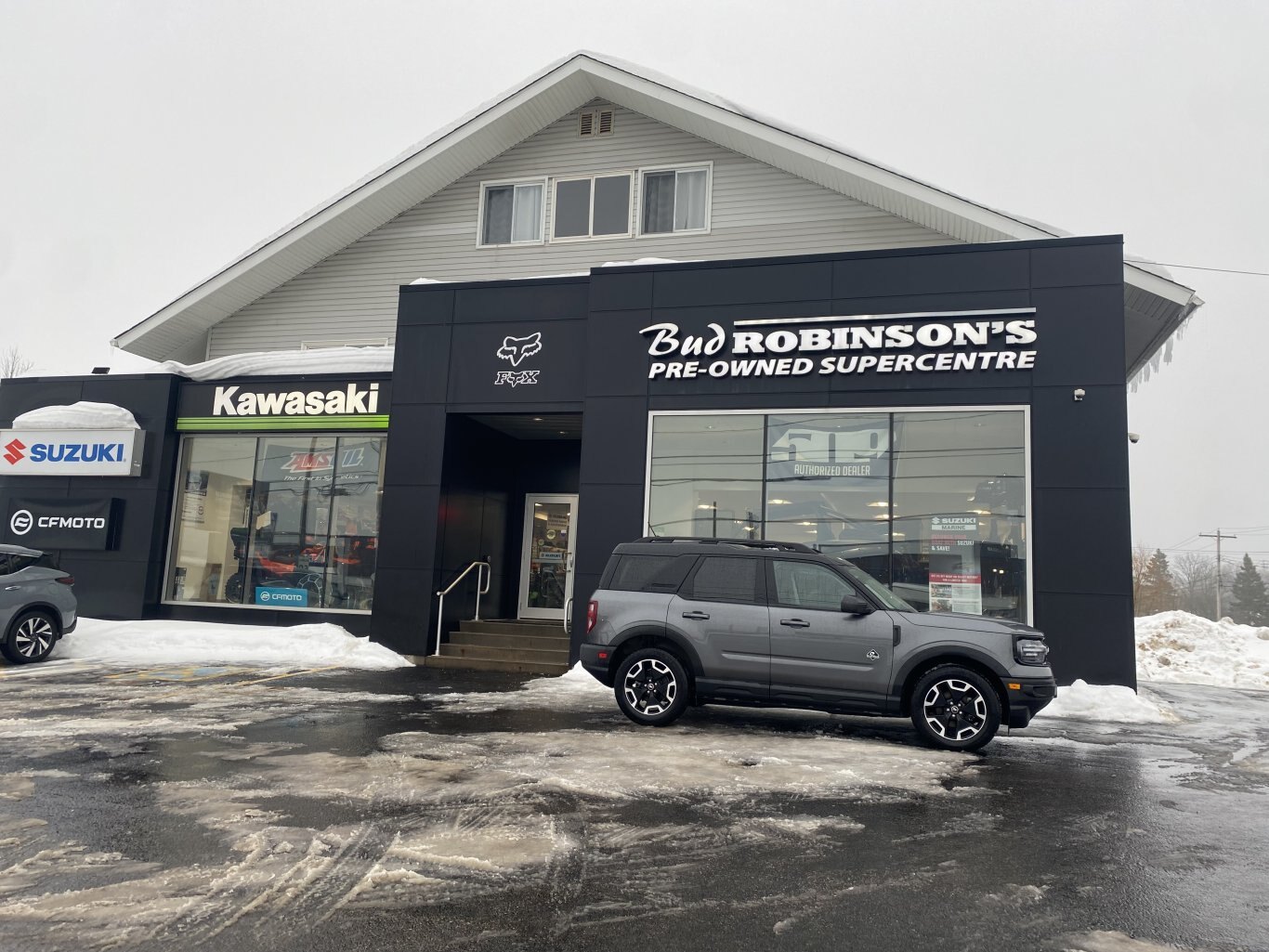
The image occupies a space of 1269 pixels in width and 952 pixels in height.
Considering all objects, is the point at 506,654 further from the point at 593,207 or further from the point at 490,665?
the point at 593,207

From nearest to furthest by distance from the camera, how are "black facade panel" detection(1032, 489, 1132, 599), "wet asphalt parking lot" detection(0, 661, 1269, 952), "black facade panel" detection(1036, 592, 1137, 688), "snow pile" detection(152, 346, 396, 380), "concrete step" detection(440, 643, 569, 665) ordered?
"wet asphalt parking lot" detection(0, 661, 1269, 952), "black facade panel" detection(1036, 592, 1137, 688), "black facade panel" detection(1032, 489, 1132, 599), "concrete step" detection(440, 643, 569, 665), "snow pile" detection(152, 346, 396, 380)

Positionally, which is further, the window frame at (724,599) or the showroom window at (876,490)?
the showroom window at (876,490)

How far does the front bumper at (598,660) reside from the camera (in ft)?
29.3

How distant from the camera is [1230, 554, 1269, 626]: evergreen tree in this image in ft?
246

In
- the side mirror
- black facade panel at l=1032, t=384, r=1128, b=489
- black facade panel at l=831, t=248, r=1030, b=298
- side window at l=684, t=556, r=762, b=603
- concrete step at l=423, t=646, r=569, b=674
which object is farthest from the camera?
concrete step at l=423, t=646, r=569, b=674

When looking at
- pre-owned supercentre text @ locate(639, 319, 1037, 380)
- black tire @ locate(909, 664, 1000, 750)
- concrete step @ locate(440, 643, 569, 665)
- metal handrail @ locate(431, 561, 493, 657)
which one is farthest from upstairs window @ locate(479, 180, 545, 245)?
black tire @ locate(909, 664, 1000, 750)

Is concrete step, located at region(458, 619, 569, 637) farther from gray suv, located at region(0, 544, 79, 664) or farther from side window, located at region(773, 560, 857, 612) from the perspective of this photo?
side window, located at region(773, 560, 857, 612)

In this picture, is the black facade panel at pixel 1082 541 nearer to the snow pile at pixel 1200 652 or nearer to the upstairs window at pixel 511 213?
the snow pile at pixel 1200 652

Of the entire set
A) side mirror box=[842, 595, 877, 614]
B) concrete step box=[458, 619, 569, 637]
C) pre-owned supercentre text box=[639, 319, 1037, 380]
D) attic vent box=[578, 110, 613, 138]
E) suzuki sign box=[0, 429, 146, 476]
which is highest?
attic vent box=[578, 110, 613, 138]

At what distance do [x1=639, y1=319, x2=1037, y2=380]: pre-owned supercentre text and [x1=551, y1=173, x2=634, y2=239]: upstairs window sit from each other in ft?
15.1

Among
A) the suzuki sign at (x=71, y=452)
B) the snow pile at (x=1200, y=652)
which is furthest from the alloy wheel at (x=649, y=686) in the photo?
the snow pile at (x=1200, y=652)

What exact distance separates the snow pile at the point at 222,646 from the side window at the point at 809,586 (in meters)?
7.37

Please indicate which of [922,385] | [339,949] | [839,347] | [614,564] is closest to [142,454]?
[614,564]

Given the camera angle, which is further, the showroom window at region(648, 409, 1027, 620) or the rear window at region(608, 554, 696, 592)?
the showroom window at region(648, 409, 1027, 620)
